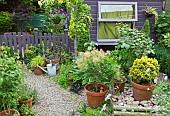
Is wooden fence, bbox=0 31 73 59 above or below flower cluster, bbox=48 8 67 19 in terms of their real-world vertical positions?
below

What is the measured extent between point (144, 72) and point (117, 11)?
3.57 meters

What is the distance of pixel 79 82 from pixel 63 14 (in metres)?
4.96

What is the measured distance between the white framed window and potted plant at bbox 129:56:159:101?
10.6 feet

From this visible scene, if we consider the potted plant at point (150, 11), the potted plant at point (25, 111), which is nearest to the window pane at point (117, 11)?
the potted plant at point (150, 11)

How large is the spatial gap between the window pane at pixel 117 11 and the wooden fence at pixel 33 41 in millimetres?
1413

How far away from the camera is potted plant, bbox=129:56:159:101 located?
13.8 ft

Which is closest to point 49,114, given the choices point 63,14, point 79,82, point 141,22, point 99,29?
point 79,82

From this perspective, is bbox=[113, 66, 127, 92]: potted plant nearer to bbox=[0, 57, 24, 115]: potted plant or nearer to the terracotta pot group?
bbox=[0, 57, 24, 115]: potted plant

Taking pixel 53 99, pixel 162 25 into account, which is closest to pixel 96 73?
pixel 53 99

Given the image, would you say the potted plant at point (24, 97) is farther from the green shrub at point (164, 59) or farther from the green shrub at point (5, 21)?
the green shrub at point (5, 21)

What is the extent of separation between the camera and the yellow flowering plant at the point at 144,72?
420 cm

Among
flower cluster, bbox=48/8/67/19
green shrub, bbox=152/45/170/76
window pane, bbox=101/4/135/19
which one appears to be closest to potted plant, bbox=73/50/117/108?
green shrub, bbox=152/45/170/76

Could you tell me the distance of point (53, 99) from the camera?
16.3 feet

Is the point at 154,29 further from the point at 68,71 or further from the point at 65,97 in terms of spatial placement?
the point at 65,97
